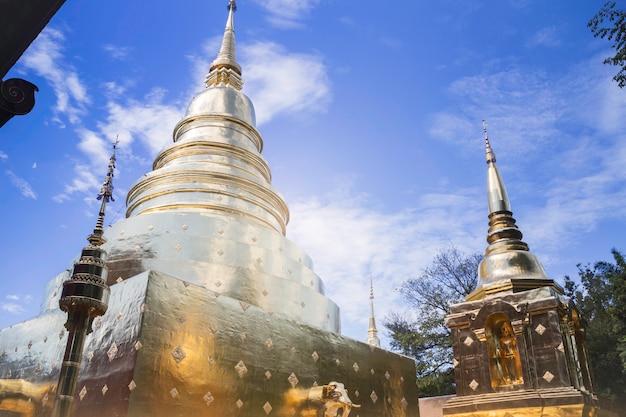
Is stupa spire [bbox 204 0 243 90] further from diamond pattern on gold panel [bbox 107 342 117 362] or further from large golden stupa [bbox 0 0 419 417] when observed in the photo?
Result: diamond pattern on gold panel [bbox 107 342 117 362]

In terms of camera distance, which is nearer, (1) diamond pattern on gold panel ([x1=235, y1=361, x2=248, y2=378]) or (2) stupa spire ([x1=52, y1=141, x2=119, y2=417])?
(2) stupa spire ([x1=52, y1=141, x2=119, y2=417])

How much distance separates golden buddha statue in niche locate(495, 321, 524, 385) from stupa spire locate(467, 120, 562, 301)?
3.08ft

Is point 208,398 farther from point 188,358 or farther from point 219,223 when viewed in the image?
point 219,223

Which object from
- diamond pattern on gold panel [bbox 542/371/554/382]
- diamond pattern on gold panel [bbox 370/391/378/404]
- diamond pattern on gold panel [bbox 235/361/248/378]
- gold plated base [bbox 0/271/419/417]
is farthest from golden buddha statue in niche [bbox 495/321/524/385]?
diamond pattern on gold panel [bbox 235/361/248/378]

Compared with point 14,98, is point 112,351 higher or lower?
lower

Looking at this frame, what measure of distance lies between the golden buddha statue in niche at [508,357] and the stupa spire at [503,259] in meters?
0.94

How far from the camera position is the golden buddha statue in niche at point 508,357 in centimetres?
1056

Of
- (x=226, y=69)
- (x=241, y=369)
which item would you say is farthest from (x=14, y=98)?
(x=226, y=69)

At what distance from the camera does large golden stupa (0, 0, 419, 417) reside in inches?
258

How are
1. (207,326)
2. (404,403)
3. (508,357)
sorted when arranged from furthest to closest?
(508,357), (404,403), (207,326)

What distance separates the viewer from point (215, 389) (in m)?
6.87

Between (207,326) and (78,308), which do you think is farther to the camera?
(207,326)

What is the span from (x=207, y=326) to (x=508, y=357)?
6.75 metres

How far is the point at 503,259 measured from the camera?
1209cm
